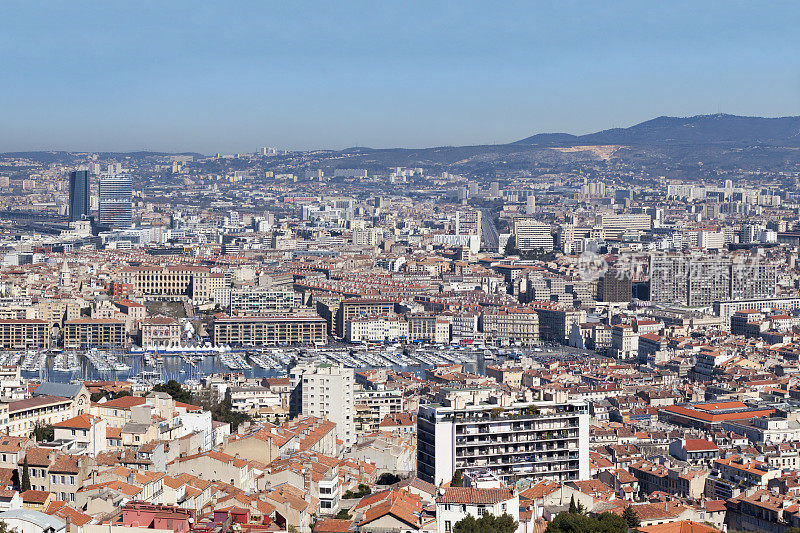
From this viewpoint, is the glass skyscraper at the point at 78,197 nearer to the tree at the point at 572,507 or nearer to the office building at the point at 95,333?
the office building at the point at 95,333

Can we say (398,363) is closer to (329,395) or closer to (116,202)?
(329,395)

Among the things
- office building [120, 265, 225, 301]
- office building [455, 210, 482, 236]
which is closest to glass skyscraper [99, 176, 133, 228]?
office building [455, 210, 482, 236]

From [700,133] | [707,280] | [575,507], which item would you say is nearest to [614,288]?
[707,280]

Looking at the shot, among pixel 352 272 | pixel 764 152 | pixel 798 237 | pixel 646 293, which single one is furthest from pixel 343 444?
pixel 764 152

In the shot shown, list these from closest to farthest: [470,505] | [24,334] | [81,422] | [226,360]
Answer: [470,505] → [81,422] → [226,360] → [24,334]

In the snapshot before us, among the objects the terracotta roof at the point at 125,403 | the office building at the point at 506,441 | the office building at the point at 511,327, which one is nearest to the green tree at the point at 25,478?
the office building at the point at 506,441
